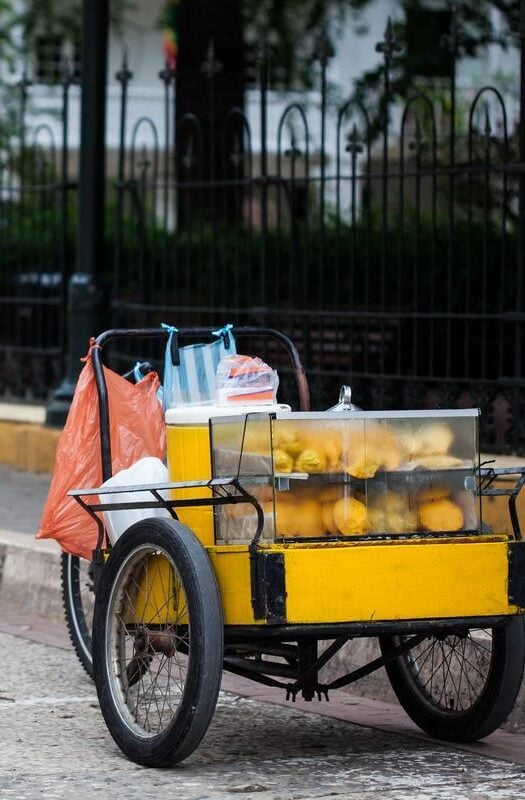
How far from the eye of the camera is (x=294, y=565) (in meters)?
4.75

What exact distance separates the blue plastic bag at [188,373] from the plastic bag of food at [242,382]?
27 centimetres

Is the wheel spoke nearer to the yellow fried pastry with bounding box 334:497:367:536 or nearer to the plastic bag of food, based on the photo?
the yellow fried pastry with bounding box 334:497:367:536

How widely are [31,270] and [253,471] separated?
836cm

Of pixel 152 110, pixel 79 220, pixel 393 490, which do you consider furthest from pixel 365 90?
pixel 152 110

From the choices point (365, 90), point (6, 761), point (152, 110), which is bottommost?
point (6, 761)

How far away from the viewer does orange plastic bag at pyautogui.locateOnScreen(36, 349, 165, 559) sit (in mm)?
5691

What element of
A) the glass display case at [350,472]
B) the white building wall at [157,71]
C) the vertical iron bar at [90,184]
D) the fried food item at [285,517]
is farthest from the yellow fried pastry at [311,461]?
the white building wall at [157,71]

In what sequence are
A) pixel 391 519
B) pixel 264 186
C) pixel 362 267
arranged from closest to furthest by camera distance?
pixel 391 519 → pixel 362 267 → pixel 264 186

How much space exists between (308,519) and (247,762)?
0.79 meters

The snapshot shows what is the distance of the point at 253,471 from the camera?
4.93 m

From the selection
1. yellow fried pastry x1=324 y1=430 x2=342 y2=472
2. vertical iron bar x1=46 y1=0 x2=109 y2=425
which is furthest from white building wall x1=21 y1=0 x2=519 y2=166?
yellow fried pastry x1=324 y1=430 x2=342 y2=472

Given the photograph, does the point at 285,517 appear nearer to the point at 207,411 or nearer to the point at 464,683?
the point at 207,411

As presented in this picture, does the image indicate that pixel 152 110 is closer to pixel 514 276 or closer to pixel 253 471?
pixel 514 276

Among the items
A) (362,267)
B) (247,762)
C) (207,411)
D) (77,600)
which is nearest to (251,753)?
(247,762)
